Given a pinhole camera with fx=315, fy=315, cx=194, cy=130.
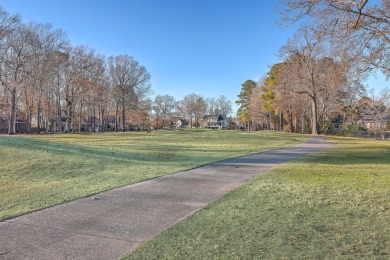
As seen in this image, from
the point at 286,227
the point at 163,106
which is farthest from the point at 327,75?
the point at 163,106

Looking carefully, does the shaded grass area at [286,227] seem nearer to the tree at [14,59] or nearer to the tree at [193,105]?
the tree at [14,59]

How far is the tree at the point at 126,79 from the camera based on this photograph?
221 feet

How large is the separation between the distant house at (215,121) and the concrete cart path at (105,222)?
112 metres

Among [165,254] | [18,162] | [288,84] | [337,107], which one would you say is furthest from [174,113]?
[165,254]

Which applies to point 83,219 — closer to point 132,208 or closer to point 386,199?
point 132,208

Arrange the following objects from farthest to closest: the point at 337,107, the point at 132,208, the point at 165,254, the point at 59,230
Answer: the point at 337,107 → the point at 132,208 → the point at 59,230 → the point at 165,254

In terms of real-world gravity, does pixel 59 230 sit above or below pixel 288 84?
below

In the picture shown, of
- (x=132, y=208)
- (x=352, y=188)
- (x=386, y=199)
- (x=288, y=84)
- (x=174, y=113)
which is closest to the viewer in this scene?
(x=132, y=208)

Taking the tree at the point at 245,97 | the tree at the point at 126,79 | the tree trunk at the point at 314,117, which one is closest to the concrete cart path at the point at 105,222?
the tree trunk at the point at 314,117

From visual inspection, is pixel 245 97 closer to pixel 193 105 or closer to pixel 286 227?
pixel 193 105

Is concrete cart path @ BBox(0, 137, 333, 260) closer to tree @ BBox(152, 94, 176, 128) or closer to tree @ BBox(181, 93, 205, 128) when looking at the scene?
tree @ BBox(152, 94, 176, 128)

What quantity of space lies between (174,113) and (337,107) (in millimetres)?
64880

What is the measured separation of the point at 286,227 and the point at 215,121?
118 meters

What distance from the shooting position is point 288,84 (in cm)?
4331
